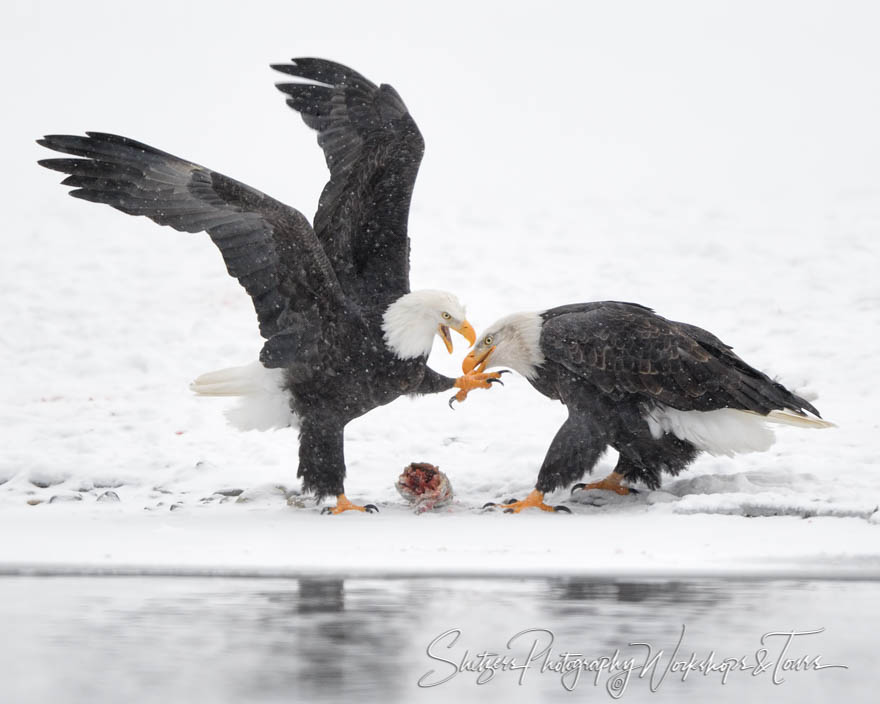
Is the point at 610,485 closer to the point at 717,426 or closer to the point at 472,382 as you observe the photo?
the point at 717,426

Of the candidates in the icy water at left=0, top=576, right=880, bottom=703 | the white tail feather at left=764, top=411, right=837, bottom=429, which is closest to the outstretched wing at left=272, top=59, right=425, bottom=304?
the white tail feather at left=764, top=411, right=837, bottom=429

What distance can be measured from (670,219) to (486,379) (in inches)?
264

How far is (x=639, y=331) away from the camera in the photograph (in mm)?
5195

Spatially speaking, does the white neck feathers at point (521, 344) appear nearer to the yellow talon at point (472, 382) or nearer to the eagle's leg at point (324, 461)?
the yellow talon at point (472, 382)

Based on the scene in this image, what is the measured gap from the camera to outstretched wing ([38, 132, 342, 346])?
5047 millimetres

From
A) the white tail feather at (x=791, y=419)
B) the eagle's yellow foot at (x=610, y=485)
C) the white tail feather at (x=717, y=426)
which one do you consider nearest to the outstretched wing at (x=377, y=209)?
the eagle's yellow foot at (x=610, y=485)

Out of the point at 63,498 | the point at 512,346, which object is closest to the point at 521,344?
the point at 512,346

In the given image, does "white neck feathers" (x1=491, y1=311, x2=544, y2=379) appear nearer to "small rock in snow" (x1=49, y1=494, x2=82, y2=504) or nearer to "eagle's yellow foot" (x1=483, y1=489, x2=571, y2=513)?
"eagle's yellow foot" (x1=483, y1=489, x2=571, y2=513)

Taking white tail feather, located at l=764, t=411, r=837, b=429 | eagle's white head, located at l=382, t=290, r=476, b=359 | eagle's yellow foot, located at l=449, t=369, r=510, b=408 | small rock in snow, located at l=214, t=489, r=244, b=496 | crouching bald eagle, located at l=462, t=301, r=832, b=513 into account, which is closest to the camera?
crouching bald eagle, located at l=462, t=301, r=832, b=513

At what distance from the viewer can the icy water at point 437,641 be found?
2510 millimetres

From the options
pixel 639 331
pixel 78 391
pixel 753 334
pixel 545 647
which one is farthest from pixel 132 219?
pixel 545 647

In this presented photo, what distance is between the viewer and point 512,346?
5.53 meters

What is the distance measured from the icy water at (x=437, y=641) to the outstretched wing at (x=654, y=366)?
1.58 m

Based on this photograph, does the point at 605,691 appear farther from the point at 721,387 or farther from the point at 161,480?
the point at 161,480
